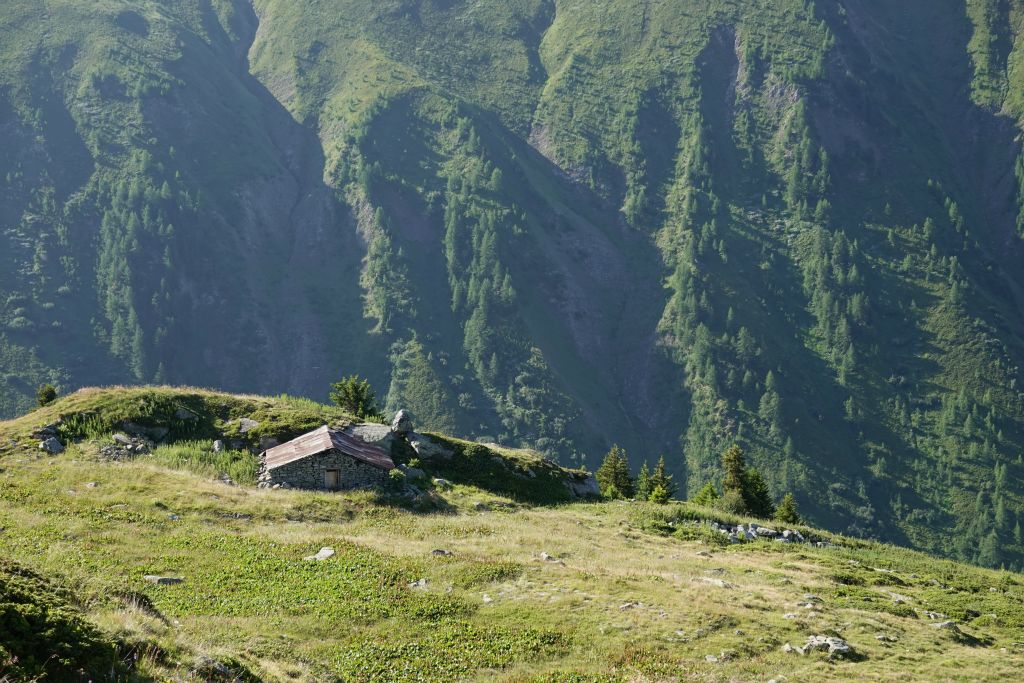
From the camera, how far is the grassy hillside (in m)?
20.3

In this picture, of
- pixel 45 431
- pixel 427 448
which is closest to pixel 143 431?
pixel 45 431

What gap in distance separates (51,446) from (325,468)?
42.8ft

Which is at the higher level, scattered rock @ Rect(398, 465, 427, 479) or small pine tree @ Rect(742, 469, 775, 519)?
scattered rock @ Rect(398, 465, 427, 479)

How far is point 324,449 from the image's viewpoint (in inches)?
1609

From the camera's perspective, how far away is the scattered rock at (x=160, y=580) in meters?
26.2

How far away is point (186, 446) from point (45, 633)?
3125 cm

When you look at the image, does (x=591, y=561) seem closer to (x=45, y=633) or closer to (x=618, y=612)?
(x=618, y=612)

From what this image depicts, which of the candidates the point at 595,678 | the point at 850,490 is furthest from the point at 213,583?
the point at 850,490

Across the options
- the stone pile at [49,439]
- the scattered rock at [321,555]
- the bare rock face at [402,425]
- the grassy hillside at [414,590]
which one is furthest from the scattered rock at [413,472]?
the stone pile at [49,439]

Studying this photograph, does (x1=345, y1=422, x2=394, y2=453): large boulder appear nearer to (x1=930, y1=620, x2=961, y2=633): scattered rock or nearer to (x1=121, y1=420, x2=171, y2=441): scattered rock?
(x1=121, y1=420, x2=171, y2=441): scattered rock

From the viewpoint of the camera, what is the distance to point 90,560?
26562mm

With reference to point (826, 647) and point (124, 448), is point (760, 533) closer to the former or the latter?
point (826, 647)

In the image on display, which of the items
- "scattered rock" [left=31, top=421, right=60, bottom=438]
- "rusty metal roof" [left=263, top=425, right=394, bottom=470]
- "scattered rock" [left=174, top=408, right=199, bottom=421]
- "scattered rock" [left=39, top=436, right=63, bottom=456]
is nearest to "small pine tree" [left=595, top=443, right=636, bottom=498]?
"rusty metal roof" [left=263, top=425, right=394, bottom=470]

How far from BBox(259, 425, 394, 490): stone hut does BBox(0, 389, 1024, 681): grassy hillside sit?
2.19 meters
